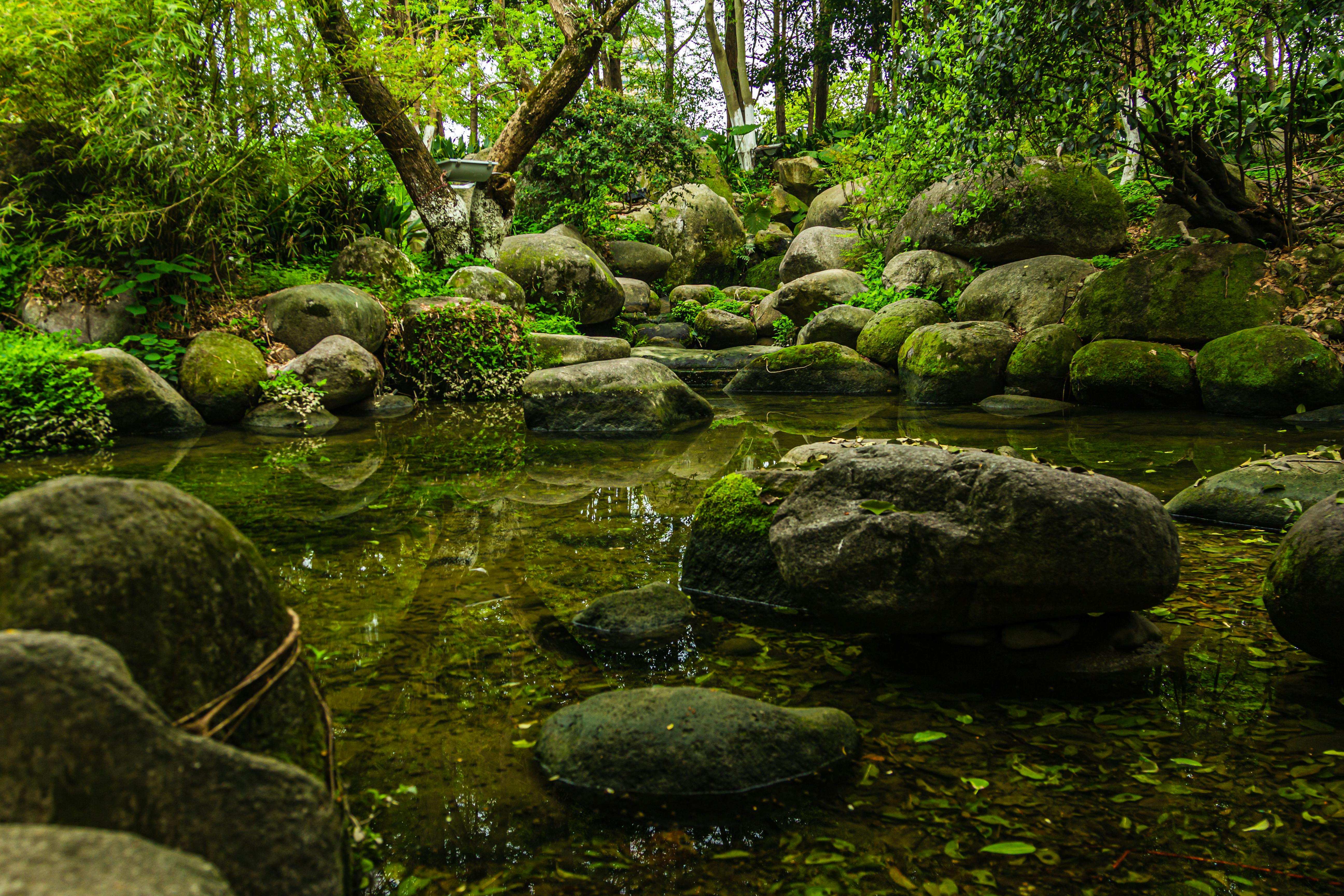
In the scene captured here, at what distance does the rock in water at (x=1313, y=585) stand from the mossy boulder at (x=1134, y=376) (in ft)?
22.8

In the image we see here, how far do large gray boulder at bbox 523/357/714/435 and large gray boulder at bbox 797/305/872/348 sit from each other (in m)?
4.76

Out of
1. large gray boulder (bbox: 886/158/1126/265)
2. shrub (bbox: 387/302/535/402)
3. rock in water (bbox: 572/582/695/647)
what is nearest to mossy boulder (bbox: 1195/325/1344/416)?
large gray boulder (bbox: 886/158/1126/265)

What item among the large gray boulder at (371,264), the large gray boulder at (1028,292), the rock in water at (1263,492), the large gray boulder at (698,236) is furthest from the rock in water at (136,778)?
the large gray boulder at (698,236)

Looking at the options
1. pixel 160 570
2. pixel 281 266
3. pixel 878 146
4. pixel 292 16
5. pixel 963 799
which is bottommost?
pixel 963 799

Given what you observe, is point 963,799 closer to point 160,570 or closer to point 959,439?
point 160,570

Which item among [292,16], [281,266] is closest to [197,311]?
[281,266]

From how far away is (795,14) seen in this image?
2689cm

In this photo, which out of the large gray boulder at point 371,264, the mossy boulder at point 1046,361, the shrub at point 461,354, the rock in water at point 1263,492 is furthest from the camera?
the large gray boulder at point 371,264

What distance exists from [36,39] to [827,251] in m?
13.7

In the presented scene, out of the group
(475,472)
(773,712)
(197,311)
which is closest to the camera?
(773,712)

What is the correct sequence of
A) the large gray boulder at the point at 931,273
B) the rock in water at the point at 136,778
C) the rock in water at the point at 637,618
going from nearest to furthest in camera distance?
1. the rock in water at the point at 136,778
2. the rock in water at the point at 637,618
3. the large gray boulder at the point at 931,273

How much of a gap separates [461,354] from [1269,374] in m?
9.81

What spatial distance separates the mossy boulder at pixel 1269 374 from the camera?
814 cm

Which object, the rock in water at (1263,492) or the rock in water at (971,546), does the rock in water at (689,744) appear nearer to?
the rock in water at (971,546)
